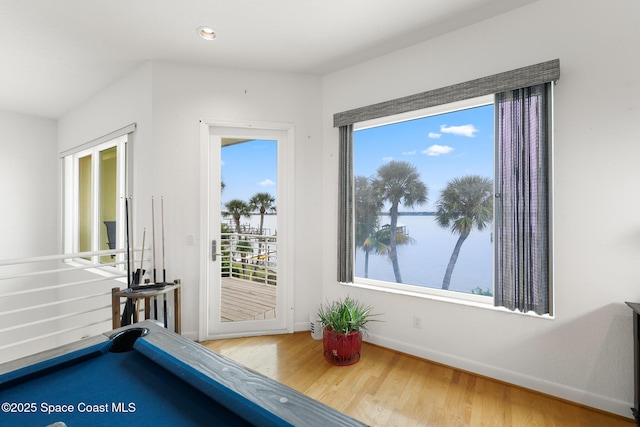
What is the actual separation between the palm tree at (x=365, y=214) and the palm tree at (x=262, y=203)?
0.90 meters

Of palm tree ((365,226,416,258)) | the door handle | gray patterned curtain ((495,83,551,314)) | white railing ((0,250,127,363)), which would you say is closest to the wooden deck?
the door handle

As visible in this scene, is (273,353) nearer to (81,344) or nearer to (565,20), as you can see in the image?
(81,344)

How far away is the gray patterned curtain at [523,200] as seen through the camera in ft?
6.56

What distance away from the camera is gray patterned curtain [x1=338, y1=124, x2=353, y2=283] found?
9.73ft

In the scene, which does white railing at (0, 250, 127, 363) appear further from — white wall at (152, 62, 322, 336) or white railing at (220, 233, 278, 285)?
white railing at (220, 233, 278, 285)

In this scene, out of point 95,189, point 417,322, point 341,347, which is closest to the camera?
point 341,347

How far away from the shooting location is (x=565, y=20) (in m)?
1.97

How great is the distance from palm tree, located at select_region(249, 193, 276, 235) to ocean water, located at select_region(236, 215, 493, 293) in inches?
41.7

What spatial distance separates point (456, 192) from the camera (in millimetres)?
2492

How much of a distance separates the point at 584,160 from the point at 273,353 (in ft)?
9.15

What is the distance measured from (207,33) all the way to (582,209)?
3.08 m

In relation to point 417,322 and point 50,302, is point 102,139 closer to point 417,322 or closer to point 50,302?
point 50,302

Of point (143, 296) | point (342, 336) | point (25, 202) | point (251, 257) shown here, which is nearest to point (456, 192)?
point (342, 336)

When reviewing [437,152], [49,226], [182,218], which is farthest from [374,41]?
[49,226]
